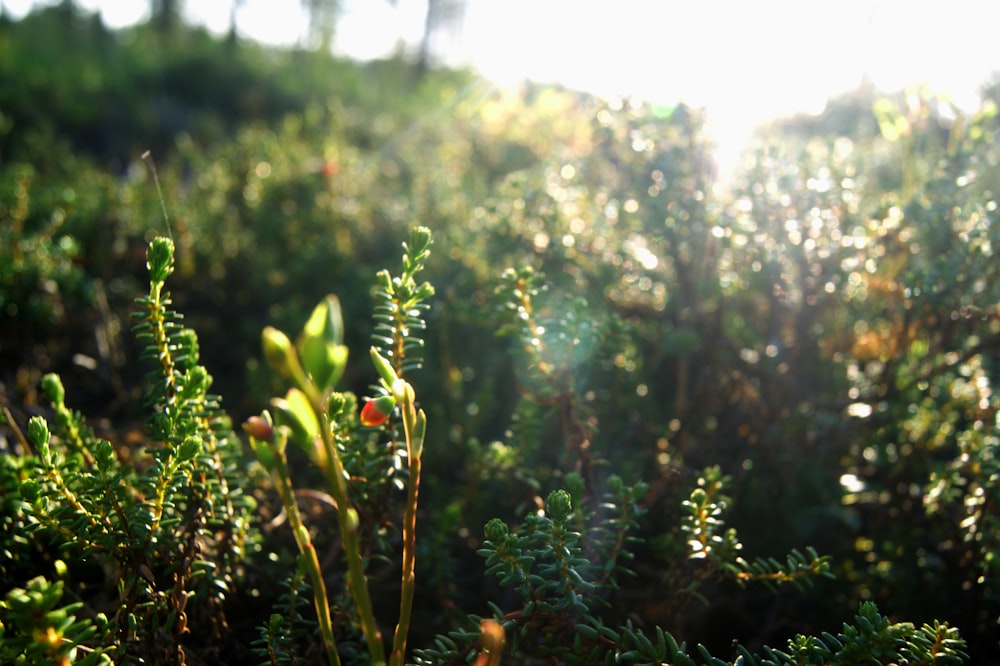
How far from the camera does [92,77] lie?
24.6 feet

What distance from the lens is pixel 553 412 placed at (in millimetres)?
1548

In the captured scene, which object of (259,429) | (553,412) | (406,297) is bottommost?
(259,429)

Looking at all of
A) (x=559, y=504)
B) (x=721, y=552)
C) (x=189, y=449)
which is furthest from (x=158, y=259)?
(x=721, y=552)

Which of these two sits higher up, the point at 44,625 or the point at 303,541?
the point at 303,541

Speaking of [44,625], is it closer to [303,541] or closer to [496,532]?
[303,541]

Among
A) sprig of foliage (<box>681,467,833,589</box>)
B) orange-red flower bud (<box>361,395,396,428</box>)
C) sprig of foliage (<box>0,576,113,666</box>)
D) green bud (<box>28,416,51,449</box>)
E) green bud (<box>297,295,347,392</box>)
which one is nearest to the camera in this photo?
green bud (<box>297,295,347,392</box>)

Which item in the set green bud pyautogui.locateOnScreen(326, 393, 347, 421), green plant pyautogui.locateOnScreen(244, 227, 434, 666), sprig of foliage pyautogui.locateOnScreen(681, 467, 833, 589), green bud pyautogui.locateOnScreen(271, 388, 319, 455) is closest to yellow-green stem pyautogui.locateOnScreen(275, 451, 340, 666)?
green plant pyautogui.locateOnScreen(244, 227, 434, 666)

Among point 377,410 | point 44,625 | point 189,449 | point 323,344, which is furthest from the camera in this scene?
point 189,449

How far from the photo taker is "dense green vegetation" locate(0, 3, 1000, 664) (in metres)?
1.16

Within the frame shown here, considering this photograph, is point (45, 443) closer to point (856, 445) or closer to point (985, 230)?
point (856, 445)

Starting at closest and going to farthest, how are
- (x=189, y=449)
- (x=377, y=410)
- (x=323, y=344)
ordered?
(x=323, y=344)
(x=377, y=410)
(x=189, y=449)

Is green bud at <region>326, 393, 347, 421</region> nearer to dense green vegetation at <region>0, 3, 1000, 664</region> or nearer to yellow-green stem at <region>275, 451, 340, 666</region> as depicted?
dense green vegetation at <region>0, 3, 1000, 664</region>

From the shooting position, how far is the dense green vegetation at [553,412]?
1161mm

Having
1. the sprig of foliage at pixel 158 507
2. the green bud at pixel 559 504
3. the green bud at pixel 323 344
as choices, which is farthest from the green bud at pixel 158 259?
the green bud at pixel 559 504
